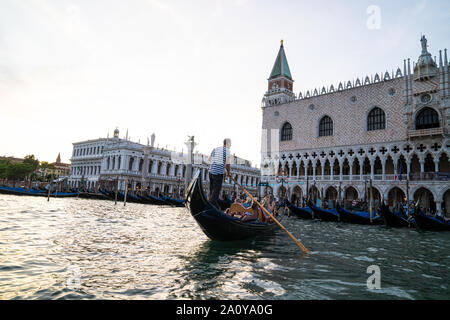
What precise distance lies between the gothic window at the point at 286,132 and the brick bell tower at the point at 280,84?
265 cm

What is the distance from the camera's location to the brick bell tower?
26.7 metres

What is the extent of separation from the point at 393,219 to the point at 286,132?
13.9 metres

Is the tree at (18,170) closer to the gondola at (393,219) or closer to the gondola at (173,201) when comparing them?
the gondola at (173,201)

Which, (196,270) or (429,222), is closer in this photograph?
(196,270)

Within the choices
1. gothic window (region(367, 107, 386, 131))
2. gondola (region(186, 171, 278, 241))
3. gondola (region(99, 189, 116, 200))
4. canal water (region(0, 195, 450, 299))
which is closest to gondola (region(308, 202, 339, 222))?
canal water (region(0, 195, 450, 299))

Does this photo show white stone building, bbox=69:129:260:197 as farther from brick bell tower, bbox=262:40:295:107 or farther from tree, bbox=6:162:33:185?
brick bell tower, bbox=262:40:295:107

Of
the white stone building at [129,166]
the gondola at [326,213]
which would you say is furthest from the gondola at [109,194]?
the gondola at [326,213]

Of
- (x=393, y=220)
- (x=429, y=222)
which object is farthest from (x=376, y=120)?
(x=429, y=222)

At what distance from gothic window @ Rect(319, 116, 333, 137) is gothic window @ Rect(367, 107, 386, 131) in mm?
2742

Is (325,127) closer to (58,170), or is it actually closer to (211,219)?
(211,219)

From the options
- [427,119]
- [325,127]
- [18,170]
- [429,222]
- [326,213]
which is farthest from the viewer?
[18,170]

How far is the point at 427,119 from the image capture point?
17.0 meters
